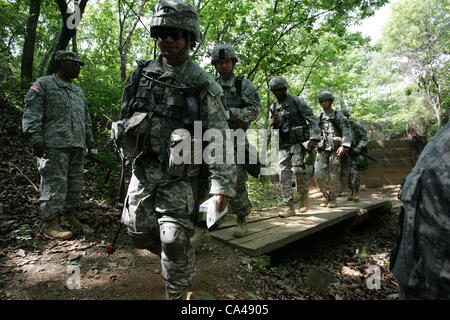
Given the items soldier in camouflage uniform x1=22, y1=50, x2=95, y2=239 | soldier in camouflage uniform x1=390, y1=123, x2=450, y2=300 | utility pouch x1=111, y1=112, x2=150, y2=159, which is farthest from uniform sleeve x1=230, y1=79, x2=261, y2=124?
soldier in camouflage uniform x1=390, y1=123, x2=450, y2=300

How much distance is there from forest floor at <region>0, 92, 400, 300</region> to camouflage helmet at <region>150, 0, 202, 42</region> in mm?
2424

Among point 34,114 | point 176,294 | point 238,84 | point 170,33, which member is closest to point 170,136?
point 170,33

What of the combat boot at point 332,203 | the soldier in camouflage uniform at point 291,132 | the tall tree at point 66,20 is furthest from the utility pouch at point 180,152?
the combat boot at point 332,203

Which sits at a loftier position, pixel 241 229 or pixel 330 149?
pixel 330 149

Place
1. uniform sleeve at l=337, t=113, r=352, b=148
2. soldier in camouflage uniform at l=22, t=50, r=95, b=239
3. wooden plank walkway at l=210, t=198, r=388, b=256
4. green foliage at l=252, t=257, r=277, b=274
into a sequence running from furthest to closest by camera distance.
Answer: uniform sleeve at l=337, t=113, r=352, b=148 < wooden plank walkway at l=210, t=198, r=388, b=256 < soldier in camouflage uniform at l=22, t=50, r=95, b=239 < green foliage at l=252, t=257, r=277, b=274

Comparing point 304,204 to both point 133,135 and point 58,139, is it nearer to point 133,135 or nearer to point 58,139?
point 133,135

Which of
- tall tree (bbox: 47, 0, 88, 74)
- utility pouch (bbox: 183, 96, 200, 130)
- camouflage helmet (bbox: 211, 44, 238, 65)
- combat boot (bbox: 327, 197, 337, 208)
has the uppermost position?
tall tree (bbox: 47, 0, 88, 74)

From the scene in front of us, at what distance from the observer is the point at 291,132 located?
4984 millimetres

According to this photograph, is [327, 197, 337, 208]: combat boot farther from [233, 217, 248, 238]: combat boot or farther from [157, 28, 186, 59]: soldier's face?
[157, 28, 186, 59]: soldier's face

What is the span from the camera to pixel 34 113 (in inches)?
134

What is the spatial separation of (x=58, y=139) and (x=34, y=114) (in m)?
0.44

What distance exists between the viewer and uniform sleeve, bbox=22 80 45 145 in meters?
3.33

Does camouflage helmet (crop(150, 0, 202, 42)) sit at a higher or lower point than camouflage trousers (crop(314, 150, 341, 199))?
higher

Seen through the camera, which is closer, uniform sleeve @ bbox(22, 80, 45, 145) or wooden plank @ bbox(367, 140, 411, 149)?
uniform sleeve @ bbox(22, 80, 45, 145)
